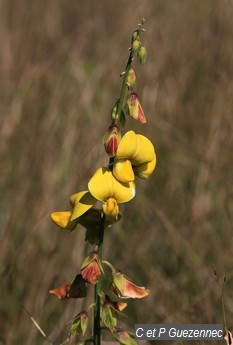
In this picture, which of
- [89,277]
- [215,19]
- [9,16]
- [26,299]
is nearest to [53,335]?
[26,299]

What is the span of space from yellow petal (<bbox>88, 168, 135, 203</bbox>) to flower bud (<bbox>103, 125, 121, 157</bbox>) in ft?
0.15

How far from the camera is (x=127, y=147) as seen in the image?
1518mm

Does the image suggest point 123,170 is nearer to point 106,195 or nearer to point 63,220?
point 106,195

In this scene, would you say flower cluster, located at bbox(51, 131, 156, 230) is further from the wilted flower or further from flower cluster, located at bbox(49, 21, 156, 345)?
the wilted flower

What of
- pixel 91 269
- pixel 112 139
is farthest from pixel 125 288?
pixel 112 139

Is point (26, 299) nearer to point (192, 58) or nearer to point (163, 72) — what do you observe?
point (163, 72)

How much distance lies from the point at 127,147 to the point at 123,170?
0.16 ft

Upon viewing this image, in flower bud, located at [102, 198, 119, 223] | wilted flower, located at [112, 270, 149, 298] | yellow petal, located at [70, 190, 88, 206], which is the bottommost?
wilted flower, located at [112, 270, 149, 298]

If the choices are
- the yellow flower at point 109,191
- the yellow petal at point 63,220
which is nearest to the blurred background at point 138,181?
the yellow petal at point 63,220

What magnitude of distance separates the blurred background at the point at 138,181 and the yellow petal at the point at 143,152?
0.74 meters

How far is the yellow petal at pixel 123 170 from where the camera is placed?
1504 millimetres

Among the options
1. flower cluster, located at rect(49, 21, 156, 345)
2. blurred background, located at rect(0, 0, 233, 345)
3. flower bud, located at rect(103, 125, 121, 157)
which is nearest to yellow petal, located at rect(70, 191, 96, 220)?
flower cluster, located at rect(49, 21, 156, 345)

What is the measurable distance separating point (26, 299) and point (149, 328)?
0.66 metres

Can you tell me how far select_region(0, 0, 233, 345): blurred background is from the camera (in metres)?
2.54
